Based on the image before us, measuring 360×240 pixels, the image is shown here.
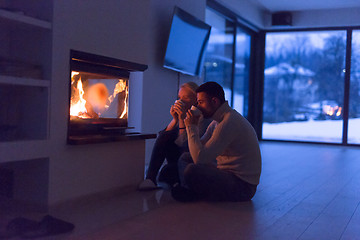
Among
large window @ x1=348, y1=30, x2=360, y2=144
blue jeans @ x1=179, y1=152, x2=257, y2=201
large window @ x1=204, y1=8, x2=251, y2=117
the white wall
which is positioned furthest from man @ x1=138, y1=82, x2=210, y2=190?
large window @ x1=348, y1=30, x2=360, y2=144

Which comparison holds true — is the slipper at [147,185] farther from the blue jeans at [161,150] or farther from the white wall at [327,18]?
the white wall at [327,18]

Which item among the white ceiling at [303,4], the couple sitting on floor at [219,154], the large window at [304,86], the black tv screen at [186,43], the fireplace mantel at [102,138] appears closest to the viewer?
the fireplace mantel at [102,138]

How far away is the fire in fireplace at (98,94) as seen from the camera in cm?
277

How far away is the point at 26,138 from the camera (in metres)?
2.47

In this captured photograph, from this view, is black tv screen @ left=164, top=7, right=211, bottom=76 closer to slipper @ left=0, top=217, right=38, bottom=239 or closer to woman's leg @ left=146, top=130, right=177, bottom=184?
woman's leg @ left=146, top=130, right=177, bottom=184

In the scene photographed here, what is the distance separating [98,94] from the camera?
306 cm

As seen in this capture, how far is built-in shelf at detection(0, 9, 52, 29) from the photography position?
2.24 metres

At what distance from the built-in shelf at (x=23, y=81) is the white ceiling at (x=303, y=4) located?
5.81 meters

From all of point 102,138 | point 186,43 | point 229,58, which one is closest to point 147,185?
point 102,138

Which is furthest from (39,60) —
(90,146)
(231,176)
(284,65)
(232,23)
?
(284,65)

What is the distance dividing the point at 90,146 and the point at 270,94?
6463mm

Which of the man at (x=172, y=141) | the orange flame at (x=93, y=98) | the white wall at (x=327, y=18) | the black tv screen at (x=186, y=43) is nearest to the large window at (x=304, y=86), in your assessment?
the white wall at (x=327, y=18)

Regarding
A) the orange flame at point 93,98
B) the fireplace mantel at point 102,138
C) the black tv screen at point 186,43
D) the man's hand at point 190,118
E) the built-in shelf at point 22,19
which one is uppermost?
the black tv screen at point 186,43

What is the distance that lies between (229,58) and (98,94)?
4.65 meters
